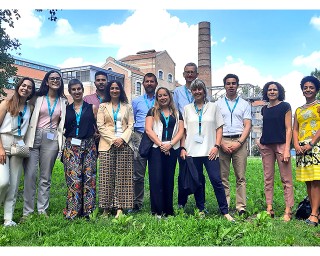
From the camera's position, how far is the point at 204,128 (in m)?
4.58

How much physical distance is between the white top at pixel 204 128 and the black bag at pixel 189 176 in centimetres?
14

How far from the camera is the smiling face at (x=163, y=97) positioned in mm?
4609

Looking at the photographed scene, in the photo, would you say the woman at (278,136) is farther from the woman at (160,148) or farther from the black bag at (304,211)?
the woman at (160,148)

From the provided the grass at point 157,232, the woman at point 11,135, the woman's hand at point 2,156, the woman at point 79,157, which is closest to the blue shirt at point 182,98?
the woman at point 79,157

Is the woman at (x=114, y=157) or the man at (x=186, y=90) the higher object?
the man at (x=186, y=90)

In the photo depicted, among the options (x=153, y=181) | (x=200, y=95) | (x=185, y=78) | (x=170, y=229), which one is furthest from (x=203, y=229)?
(x=185, y=78)

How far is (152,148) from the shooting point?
4.60 meters

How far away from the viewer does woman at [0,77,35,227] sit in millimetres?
4172

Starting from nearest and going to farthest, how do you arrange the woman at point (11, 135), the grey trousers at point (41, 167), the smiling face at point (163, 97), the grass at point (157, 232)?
the grass at point (157, 232) < the woman at point (11, 135) < the grey trousers at point (41, 167) < the smiling face at point (163, 97)

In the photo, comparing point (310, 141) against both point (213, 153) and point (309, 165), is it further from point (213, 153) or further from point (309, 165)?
point (213, 153)

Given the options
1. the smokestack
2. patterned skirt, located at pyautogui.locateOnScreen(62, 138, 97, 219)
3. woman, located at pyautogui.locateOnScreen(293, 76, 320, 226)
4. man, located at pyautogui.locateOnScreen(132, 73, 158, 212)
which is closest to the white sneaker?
patterned skirt, located at pyautogui.locateOnScreen(62, 138, 97, 219)

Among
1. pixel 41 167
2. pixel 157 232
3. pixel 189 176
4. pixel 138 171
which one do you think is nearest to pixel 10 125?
pixel 41 167

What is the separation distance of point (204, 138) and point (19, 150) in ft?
7.39
